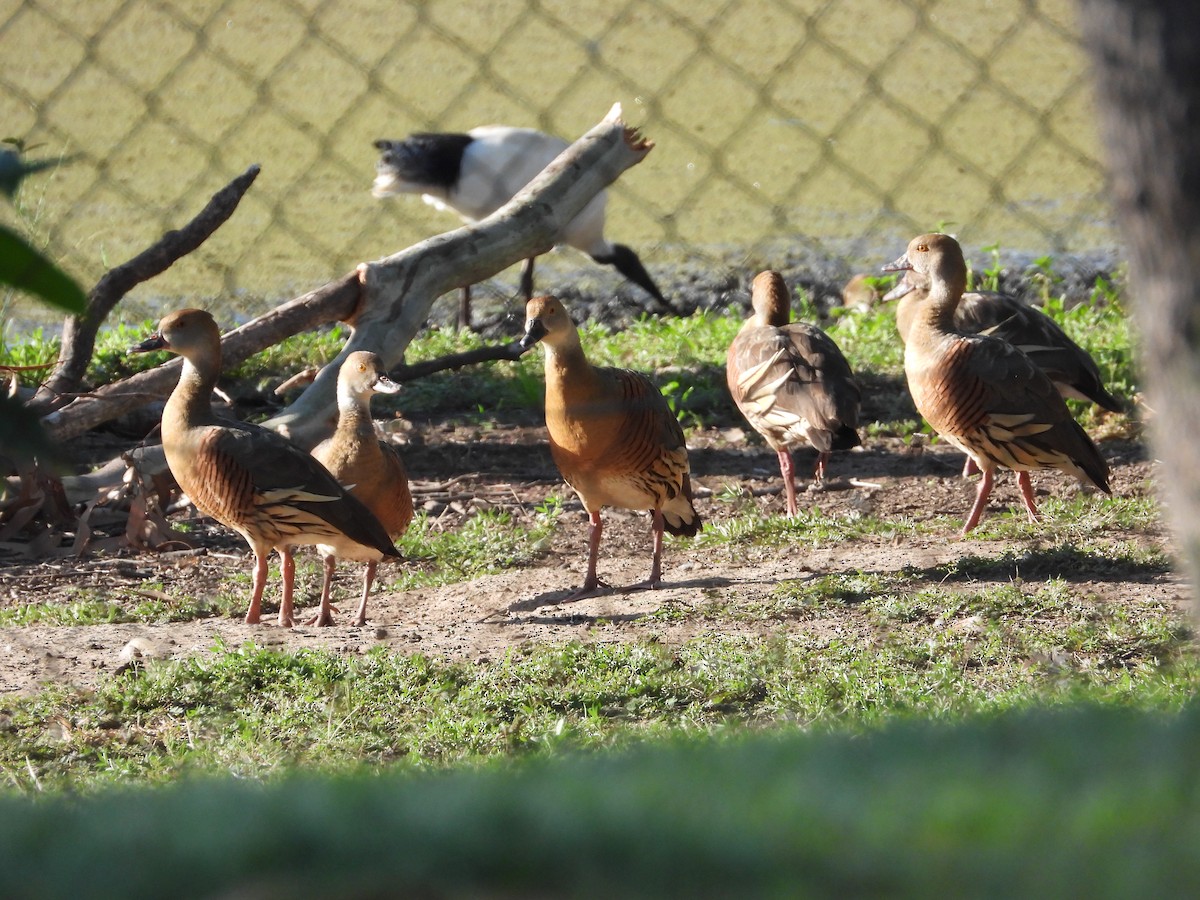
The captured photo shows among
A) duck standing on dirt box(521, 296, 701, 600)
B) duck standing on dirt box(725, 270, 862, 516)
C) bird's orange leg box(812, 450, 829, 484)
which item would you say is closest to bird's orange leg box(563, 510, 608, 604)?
duck standing on dirt box(521, 296, 701, 600)

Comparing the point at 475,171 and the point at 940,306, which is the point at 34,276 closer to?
the point at 940,306

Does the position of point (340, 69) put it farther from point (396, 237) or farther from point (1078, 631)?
point (1078, 631)

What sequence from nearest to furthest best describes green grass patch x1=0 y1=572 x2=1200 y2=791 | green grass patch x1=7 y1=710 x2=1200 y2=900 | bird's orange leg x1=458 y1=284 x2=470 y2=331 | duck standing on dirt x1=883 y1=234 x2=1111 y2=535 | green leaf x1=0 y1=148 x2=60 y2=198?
1. green grass patch x1=7 y1=710 x2=1200 y2=900
2. green leaf x1=0 y1=148 x2=60 y2=198
3. green grass patch x1=0 y1=572 x2=1200 y2=791
4. duck standing on dirt x1=883 y1=234 x2=1111 y2=535
5. bird's orange leg x1=458 y1=284 x2=470 y2=331

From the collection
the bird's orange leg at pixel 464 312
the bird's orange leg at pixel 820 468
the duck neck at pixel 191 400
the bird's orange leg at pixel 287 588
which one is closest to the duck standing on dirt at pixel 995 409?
the bird's orange leg at pixel 820 468

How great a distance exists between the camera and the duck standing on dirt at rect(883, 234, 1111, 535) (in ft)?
18.9

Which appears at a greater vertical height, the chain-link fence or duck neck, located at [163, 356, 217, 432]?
the chain-link fence

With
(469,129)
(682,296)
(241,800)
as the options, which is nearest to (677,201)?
(682,296)

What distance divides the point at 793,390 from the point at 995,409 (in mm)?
1005

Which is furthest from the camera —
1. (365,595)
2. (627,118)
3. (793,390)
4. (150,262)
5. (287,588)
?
(627,118)

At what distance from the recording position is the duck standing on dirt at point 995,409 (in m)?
5.77

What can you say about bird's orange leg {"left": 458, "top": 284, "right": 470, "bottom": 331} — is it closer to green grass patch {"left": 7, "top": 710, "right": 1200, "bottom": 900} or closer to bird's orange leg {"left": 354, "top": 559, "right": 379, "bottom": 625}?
bird's orange leg {"left": 354, "top": 559, "right": 379, "bottom": 625}

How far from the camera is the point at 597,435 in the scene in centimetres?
552

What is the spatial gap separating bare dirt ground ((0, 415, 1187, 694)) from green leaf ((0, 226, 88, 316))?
3016 millimetres

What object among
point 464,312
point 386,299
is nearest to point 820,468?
point 386,299
